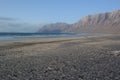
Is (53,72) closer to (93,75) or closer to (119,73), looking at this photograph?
(93,75)

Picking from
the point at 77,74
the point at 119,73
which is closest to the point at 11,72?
the point at 77,74

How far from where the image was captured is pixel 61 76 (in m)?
11.3

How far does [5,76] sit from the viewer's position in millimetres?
11406

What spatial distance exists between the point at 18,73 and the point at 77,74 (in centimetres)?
323

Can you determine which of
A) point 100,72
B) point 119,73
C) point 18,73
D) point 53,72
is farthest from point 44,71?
point 119,73

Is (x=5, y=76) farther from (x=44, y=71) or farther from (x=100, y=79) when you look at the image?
(x=100, y=79)

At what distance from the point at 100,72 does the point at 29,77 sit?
394 cm

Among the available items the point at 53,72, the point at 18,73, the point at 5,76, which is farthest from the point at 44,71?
the point at 5,76

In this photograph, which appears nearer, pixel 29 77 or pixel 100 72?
pixel 29 77

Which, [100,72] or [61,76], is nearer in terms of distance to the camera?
[61,76]

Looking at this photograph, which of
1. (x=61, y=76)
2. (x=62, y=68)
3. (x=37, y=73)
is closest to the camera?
(x=61, y=76)

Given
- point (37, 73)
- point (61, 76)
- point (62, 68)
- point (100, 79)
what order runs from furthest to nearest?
1. point (62, 68)
2. point (37, 73)
3. point (61, 76)
4. point (100, 79)

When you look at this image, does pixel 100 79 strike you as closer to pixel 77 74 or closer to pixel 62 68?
pixel 77 74

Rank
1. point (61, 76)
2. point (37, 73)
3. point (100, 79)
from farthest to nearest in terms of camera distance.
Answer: point (37, 73), point (61, 76), point (100, 79)
